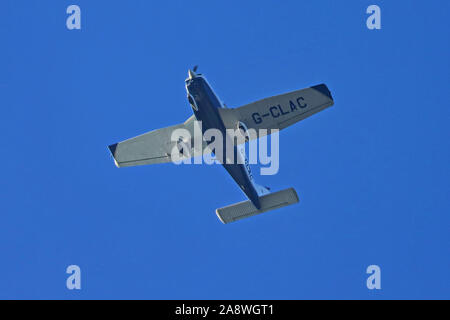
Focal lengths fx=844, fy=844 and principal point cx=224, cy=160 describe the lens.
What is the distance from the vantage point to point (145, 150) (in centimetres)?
4772

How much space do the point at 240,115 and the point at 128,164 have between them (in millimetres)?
7236

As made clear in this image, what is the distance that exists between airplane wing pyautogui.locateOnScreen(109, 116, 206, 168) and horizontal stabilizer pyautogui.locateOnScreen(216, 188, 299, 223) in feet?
13.5

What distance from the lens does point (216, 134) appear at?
4459 centimetres

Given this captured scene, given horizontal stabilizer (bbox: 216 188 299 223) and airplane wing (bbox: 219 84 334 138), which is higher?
airplane wing (bbox: 219 84 334 138)

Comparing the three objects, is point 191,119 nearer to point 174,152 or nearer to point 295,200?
point 174,152

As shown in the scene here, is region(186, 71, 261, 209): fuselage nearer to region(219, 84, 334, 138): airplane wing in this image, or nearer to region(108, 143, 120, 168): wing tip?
region(219, 84, 334, 138): airplane wing

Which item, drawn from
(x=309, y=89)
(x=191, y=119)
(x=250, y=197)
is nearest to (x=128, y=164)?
(x=191, y=119)

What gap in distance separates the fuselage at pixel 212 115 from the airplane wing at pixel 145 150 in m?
3.26

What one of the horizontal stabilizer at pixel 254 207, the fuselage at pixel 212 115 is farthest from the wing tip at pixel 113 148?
the horizontal stabilizer at pixel 254 207

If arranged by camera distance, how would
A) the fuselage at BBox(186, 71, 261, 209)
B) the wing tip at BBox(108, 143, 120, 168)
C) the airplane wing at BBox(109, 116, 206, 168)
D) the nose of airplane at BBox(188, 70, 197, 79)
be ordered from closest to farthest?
the fuselage at BBox(186, 71, 261, 209), the nose of airplane at BBox(188, 70, 197, 79), the airplane wing at BBox(109, 116, 206, 168), the wing tip at BBox(108, 143, 120, 168)

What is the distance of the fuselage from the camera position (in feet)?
145

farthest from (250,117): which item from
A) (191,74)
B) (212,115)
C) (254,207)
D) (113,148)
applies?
(113,148)

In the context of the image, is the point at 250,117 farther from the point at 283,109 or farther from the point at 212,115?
the point at 212,115

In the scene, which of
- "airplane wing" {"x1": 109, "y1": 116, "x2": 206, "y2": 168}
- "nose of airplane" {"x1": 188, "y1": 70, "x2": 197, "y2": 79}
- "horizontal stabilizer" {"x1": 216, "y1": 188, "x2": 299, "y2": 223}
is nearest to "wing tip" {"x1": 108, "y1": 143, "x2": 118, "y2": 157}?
"airplane wing" {"x1": 109, "y1": 116, "x2": 206, "y2": 168}
